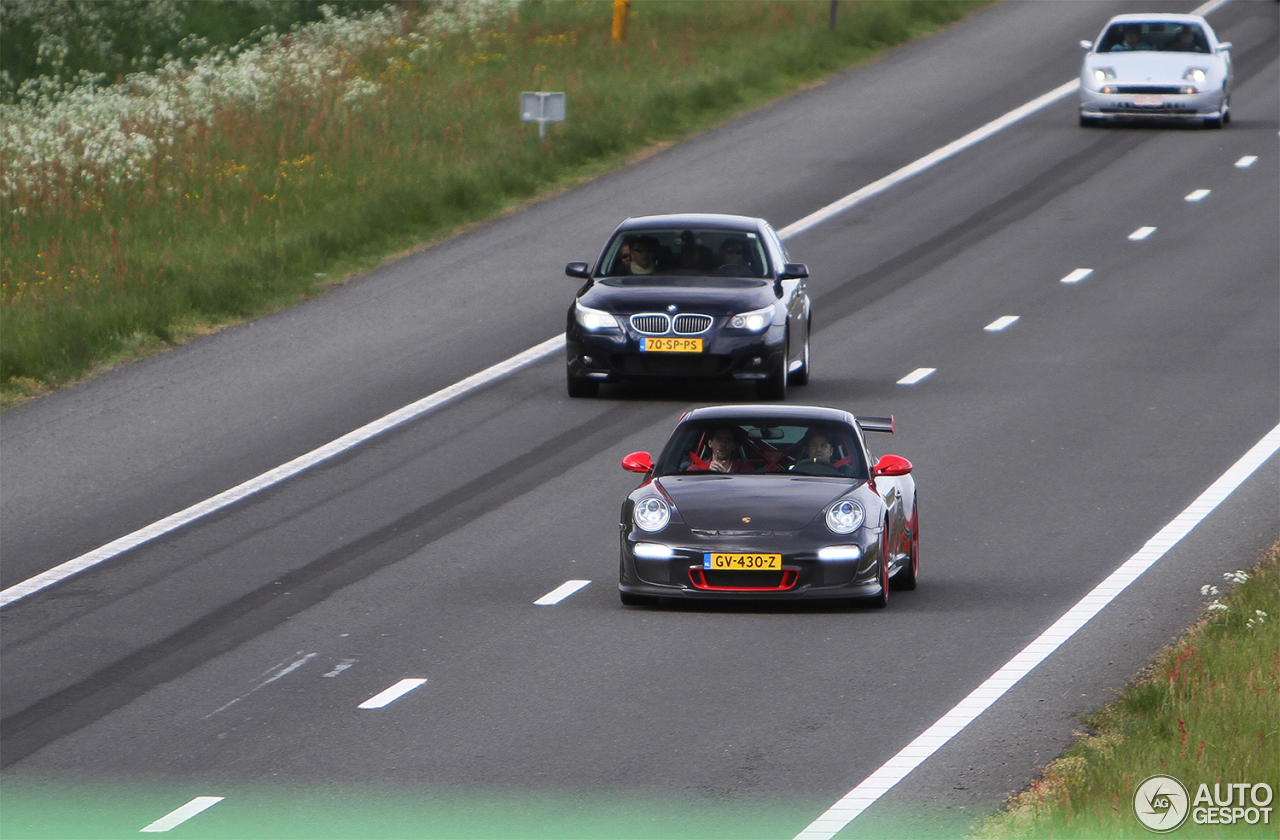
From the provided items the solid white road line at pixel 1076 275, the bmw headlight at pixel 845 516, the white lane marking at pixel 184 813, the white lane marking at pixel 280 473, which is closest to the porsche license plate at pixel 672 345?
the white lane marking at pixel 280 473

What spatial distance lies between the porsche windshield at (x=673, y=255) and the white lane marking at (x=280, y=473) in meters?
1.71

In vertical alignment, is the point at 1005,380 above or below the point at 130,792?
below

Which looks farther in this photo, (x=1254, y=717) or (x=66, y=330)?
(x=66, y=330)

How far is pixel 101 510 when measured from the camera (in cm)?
1702

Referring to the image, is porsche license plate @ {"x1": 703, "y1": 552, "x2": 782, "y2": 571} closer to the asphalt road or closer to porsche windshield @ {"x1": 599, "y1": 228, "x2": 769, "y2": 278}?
the asphalt road

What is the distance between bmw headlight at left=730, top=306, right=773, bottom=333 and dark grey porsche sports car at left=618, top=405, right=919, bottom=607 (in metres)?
6.41

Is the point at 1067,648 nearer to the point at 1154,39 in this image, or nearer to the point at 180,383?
the point at 180,383

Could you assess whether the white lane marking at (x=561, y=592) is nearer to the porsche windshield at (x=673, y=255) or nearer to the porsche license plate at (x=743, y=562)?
the porsche license plate at (x=743, y=562)

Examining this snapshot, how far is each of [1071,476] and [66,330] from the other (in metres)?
10.6

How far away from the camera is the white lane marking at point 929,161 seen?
3045 centimetres

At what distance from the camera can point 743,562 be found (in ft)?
43.2

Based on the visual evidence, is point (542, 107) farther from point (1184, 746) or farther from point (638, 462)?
point (1184, 746)

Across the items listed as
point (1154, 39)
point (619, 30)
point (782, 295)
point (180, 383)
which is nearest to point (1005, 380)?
point (782, 295)

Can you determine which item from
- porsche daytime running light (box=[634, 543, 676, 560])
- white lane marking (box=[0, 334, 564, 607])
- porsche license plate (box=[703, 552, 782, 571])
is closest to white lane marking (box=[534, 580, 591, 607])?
porsche daytime running light (box=[634, 543, 676, 560])
